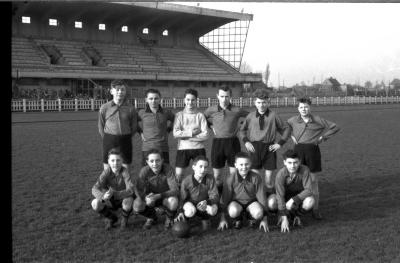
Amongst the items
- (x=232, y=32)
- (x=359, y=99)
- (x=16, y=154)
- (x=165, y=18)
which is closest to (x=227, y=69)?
(x=232, y=32)

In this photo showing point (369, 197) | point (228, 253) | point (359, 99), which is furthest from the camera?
point (359, 99)

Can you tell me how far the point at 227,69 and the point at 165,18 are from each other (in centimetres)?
853

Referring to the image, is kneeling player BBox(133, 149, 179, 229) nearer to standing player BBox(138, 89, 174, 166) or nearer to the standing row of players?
the standing row of players

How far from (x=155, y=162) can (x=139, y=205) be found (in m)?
Result: 0.56

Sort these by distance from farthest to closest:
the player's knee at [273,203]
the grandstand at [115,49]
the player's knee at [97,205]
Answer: the grandstand at [115,49]
the player's knee at [273,203]
the player's knee at [97,205]

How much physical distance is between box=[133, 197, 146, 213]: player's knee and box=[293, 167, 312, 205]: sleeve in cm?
186

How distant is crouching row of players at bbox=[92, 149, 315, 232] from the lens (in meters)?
5.37

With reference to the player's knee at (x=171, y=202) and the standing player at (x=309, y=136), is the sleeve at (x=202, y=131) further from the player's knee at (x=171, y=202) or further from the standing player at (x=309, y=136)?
the standing player at (x=309, y=136)

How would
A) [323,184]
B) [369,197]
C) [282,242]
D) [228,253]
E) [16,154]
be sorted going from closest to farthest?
[228,253], [282,242], [369,197], [323,184], [16,154]

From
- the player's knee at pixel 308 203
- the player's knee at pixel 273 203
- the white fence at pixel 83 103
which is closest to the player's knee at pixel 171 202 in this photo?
the player's knee at pixel 273 203

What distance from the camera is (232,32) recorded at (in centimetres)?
4822

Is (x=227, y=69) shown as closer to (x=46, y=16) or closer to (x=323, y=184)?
(x=46, y=16)

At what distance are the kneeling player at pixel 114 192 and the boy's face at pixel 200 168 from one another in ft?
2.62

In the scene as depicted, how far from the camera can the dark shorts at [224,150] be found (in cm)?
641
